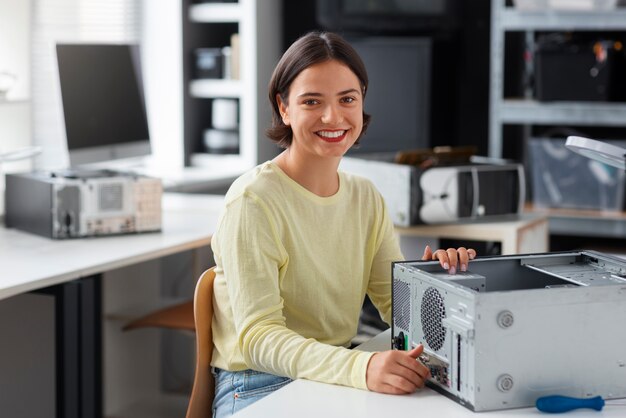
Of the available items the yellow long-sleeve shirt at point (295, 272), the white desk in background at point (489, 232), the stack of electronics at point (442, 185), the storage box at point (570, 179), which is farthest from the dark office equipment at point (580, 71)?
the yellow long-sleeve shirt at point (295, 272)

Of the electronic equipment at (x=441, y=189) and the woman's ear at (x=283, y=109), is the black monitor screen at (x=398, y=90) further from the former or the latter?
the woman's ear at (x=283, y=109)

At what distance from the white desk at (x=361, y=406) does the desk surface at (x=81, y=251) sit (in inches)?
40.4

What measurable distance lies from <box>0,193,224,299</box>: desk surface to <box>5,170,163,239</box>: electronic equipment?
0.10 ft

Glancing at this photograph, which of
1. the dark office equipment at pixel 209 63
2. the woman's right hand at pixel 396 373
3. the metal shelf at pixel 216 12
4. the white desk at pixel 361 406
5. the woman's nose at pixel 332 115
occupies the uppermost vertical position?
the metal shelf at pixel 216 12

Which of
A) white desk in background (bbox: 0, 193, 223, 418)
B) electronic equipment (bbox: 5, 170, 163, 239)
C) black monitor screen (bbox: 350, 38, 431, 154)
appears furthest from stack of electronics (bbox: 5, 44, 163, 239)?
black monitor screen (bbox: 350, 38, 431, 154)

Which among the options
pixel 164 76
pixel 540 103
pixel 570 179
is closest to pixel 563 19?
pixel 540 103

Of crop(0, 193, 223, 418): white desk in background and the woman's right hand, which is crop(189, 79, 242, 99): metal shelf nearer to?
crop(0, 193, 223, 418): white desk in background

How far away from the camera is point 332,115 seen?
1846 mm

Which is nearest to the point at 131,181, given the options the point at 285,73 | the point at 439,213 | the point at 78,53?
the point at 78,53

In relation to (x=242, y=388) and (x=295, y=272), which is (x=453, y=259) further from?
(x=242, y=388)

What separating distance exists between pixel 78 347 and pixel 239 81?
230 cm

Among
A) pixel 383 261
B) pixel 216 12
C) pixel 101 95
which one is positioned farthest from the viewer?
pixel 216 12

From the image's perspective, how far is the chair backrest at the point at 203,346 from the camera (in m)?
1.93

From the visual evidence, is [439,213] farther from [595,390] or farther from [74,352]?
[595,390]
